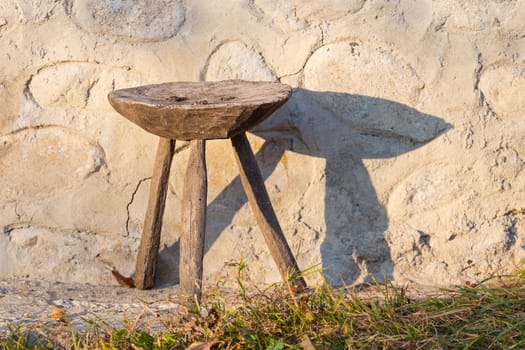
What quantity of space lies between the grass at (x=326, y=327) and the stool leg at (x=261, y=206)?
0.39 meters

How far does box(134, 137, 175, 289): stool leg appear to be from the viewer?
328cm

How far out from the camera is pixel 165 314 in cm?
300

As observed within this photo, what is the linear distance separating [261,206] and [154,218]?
435mm

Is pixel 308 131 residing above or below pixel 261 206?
above

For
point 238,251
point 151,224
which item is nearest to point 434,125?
point 238,251

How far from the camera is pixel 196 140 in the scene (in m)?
3.06

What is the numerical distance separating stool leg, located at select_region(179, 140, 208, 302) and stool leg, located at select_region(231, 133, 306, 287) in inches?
7.6

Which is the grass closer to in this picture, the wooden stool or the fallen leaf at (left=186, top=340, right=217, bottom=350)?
the fallen leaf at (left=186, top=340, right=217, bottom=350)

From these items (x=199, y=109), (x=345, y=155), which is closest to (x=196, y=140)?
(x=199, y=109)

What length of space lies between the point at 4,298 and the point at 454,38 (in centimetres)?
204

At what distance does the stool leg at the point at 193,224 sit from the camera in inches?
119

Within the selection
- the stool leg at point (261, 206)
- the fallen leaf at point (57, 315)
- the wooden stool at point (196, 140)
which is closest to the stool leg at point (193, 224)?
the wooden stool at point (196, 140)

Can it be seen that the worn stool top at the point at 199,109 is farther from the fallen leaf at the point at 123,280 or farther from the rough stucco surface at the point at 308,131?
the fallen leaf at the point at 123,280

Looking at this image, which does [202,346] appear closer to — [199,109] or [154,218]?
[199,109]
